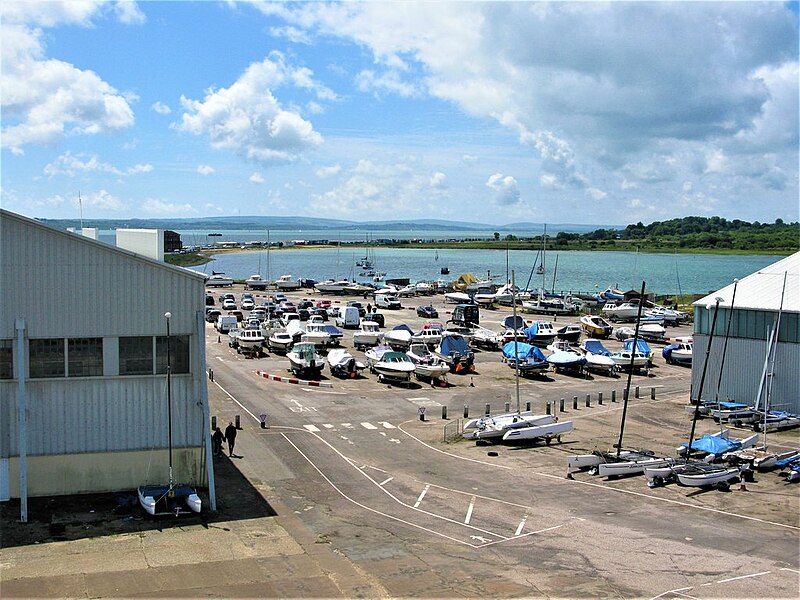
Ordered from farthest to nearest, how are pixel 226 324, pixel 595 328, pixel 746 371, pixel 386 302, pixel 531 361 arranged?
1. pixel 386 302
2. pixel 595 328
3. pixel 226 324
4. pixel 531 361
5. pixel 746 371

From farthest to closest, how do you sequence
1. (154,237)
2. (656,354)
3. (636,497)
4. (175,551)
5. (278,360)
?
(656,354), (278,360), (154,237), (636,497), (175,551)

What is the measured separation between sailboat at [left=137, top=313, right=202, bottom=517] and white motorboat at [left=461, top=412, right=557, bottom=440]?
12.2 m

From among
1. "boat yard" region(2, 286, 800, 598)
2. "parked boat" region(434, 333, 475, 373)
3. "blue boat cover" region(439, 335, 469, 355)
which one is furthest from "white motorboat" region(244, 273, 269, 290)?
"boat yard" region(2, 286, 800, 598)

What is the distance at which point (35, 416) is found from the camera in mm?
23578

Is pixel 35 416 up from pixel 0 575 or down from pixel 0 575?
up

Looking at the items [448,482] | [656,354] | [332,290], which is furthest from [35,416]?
[332,290]

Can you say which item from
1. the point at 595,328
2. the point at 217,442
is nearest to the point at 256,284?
the point at 595,328

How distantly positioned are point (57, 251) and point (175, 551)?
9.21 meters

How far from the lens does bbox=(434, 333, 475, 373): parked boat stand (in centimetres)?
4866

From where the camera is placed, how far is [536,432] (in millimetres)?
32031

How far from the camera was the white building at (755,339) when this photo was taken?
120 feet

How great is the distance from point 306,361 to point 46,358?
71.8ft

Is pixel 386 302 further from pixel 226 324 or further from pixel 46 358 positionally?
pixel 46 358

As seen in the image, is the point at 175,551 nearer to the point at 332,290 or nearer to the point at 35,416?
the point at 35,416
